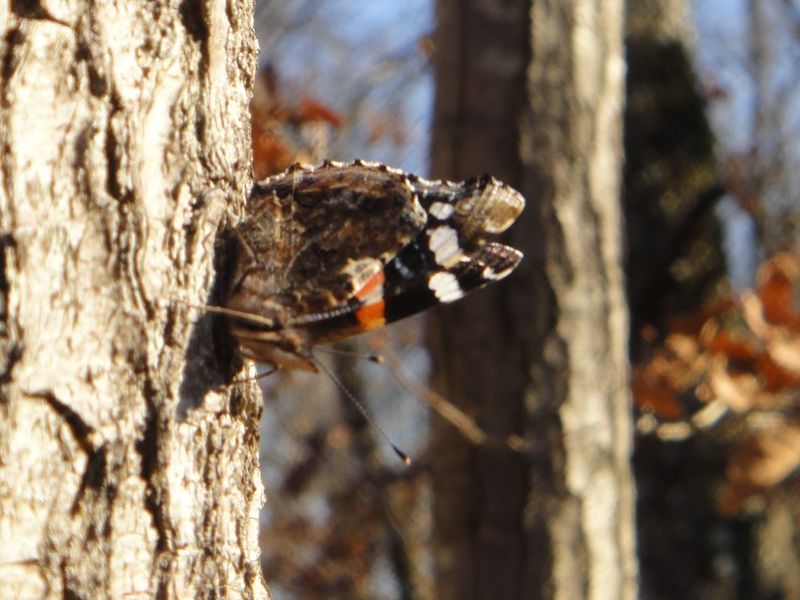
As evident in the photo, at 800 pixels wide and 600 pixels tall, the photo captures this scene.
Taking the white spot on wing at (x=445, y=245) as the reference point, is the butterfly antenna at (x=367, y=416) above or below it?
below

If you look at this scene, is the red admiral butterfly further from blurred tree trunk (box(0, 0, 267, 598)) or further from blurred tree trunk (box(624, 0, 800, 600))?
blurred tree trunk (box(624, 0, 800, 600))

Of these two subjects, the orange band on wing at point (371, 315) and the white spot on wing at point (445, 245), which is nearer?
the orange band on wing at point (371, 315)

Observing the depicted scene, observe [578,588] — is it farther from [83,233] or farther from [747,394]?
[83,233]

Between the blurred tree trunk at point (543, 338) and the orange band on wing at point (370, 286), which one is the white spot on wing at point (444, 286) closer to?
the orange band on wing at point (370, 286)

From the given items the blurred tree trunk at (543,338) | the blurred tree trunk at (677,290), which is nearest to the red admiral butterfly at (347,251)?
the blurred tree trunk at (543,338)

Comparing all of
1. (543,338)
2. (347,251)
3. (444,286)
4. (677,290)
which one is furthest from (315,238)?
(677,290)

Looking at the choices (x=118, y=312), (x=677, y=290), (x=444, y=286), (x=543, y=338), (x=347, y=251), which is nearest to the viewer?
(x=118, y=312)

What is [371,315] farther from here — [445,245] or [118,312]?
[118,312]
